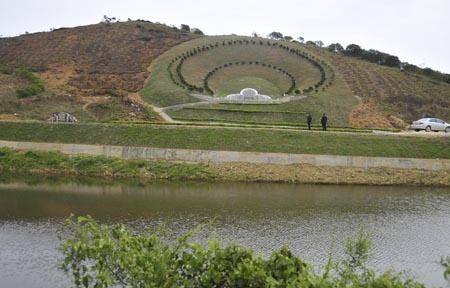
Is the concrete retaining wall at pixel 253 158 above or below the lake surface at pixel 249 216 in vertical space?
above

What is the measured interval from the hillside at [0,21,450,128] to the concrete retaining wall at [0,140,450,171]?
13293mm

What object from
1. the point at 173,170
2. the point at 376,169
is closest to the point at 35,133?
the point at 173,170

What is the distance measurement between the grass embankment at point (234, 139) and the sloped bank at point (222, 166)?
89 centimetres

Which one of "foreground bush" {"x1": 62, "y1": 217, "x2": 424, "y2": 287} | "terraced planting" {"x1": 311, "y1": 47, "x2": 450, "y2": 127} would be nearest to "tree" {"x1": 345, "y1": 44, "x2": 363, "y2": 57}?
"terraced planting" {"x1": 311, "y1": 47, "x2": 450, "y2": 127}

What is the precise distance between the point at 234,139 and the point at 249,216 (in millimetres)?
16931

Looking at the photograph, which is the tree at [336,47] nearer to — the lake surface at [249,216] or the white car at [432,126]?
the white car at [432,126]

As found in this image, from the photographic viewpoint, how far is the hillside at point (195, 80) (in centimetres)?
6241

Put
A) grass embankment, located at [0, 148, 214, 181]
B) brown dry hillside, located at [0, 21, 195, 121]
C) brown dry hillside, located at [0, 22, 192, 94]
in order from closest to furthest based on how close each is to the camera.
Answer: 1. grass embankment, located at [0, 148, 214, 181]
2. brown dry hillside, located at [0, 21, 195, 121]
3. brown dry hillside, located at [0, 22, 192, 94]

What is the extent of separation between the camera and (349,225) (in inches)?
1101

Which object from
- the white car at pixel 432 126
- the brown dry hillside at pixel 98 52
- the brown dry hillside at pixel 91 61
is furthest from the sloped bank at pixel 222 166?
the brown dry hillside at pixel 98 52

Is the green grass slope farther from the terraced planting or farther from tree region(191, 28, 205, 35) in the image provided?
tree region(191, 28, 205, 35)

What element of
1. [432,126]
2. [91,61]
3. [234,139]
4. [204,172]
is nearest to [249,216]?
[204,172]

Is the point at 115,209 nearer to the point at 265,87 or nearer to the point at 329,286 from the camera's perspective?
the point at 329,286

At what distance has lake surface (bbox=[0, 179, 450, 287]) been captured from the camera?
2141 centimetres
